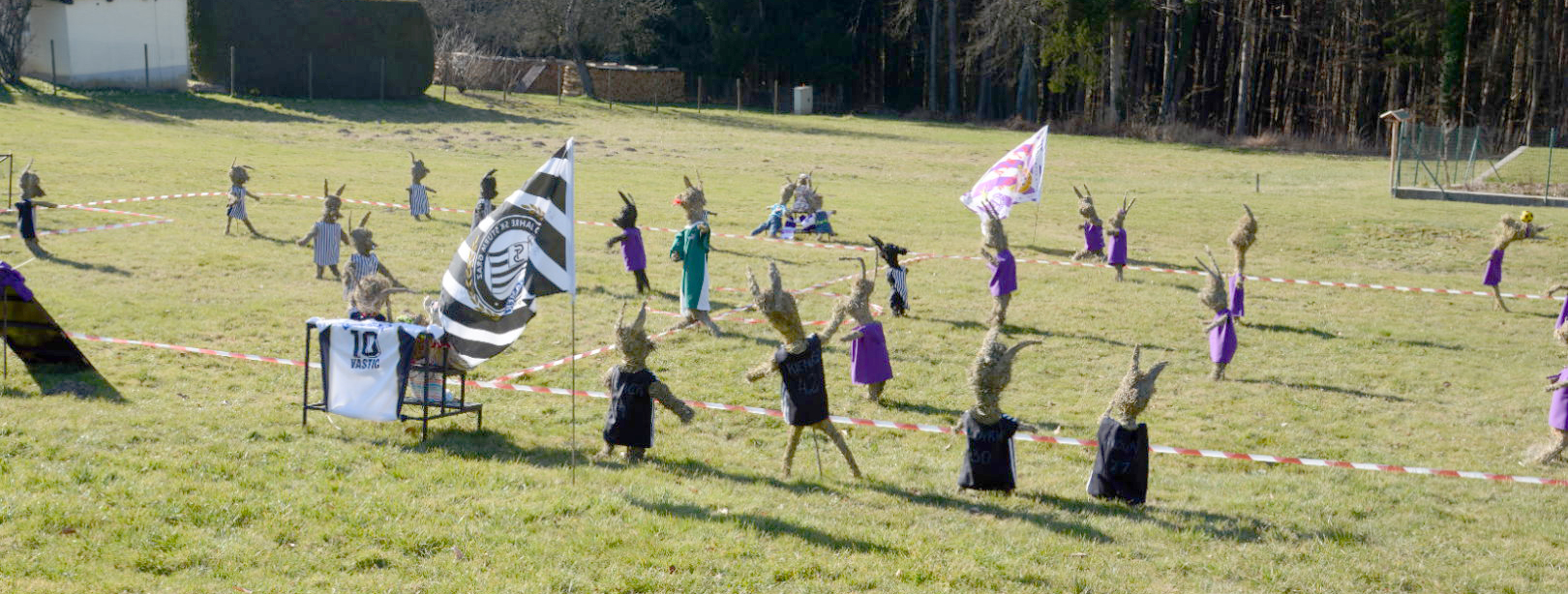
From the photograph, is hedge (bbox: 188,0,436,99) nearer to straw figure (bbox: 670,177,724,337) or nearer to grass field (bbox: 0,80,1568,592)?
grass field (bbox: 0,80,1568,592)

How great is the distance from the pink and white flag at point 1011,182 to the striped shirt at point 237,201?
1203cm

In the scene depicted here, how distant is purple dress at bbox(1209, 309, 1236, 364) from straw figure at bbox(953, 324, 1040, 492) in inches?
218

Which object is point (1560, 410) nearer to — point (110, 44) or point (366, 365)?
point (366, 365)

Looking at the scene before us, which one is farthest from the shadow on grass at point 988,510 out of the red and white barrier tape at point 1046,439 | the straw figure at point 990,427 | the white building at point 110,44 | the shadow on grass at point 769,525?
the white building at point 110,44

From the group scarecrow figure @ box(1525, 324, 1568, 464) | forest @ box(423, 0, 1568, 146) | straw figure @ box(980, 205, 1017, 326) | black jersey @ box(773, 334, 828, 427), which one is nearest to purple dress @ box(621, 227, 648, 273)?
straw figure @ box(980, 205, 1017, 326)

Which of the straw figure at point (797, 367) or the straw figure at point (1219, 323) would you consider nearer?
the straw figure at point (797, 367)

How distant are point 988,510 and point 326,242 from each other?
40.2 ft

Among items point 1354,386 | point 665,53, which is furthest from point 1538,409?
point 665,53

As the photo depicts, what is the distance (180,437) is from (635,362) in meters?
3.68

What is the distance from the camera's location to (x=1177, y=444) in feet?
39.6

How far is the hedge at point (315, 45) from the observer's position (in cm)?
4612

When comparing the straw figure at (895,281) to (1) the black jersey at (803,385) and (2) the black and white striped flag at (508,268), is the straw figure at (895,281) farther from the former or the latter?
(2) the black and white striped flag at (508,268)

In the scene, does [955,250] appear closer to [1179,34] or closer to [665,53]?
[1179,34]

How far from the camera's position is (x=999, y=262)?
16469mm
